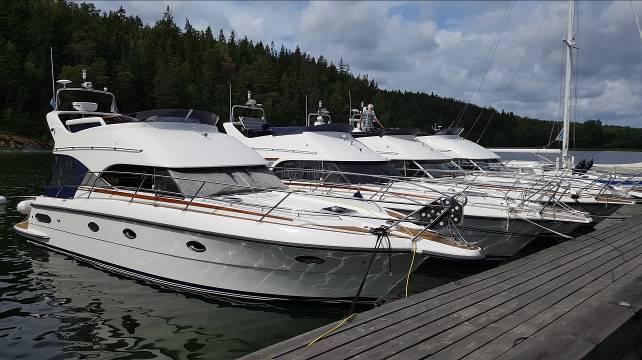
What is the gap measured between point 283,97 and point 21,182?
76.0m

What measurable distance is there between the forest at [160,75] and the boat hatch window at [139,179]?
4936cm

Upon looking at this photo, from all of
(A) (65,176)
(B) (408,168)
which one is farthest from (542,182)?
(A) (65,176)

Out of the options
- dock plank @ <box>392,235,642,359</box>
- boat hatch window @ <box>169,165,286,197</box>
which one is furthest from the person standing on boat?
dock plank @ <box>392,235,642,359</box>

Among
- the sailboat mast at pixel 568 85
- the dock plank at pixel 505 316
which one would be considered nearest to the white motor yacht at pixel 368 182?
the dock plank at pixel 505 316

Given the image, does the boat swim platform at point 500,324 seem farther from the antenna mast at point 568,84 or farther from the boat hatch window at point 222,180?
the antenna mast at point 568,84

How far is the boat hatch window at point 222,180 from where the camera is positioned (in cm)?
834

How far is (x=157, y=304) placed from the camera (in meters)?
7.50

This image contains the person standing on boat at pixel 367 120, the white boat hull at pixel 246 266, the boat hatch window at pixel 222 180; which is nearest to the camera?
the white boat hull at pixel 246 266

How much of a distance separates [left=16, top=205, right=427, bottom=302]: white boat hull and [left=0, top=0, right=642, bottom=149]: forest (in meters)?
49.0

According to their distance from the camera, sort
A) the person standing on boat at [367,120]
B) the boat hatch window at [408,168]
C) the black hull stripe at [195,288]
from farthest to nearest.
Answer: the person standing on boat at [367,120], the boat hatch window at [408,168], the black hull stripe at [195,288]

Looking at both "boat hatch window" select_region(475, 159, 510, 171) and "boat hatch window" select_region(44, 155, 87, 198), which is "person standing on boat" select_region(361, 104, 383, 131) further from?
"boat hatch window" select_region(44, 155, 87, 198)

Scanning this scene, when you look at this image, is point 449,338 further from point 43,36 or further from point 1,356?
point 43,36

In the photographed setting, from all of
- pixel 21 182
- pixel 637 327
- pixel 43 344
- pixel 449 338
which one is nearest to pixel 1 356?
pixel 43 344

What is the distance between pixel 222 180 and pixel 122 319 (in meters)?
2.79
